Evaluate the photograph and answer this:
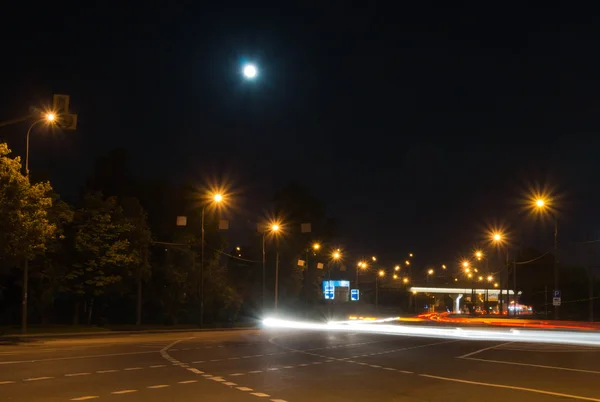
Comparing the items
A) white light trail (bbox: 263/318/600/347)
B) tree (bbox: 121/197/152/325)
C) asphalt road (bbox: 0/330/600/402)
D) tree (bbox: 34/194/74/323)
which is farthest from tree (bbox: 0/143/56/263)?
white light trail (bbox: 263/318/600/347)

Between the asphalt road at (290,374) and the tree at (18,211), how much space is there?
6.36m

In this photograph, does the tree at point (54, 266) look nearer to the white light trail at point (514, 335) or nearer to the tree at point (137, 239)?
the tree at point (137, 239)

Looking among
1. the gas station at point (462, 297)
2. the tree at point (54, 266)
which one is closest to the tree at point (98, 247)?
the tree at point (54, 266)

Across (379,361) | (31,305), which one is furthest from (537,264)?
(379,361)

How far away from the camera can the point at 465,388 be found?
14.1 meters

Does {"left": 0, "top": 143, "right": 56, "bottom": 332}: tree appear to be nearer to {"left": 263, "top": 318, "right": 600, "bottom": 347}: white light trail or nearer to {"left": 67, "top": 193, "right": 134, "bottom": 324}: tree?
{"left": 67, "top": 193, "right": 134, "bottom": 324}: tree

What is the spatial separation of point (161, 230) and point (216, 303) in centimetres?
881

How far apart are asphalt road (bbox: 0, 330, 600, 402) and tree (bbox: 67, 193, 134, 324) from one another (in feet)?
62.6

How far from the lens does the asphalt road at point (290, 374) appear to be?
12602mm

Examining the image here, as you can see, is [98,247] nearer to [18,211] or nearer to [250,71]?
[18,211]

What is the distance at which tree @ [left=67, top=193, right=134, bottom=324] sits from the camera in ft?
140

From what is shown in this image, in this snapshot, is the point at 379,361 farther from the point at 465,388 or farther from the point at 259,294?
the point at 259,294

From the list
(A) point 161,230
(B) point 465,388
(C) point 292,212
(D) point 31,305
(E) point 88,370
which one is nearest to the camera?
(B) point 465,388

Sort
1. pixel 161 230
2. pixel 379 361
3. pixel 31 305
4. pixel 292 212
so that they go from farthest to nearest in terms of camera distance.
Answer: pixel 292 212
pixel 161 230
pixel 31 305
pixel 379 361
